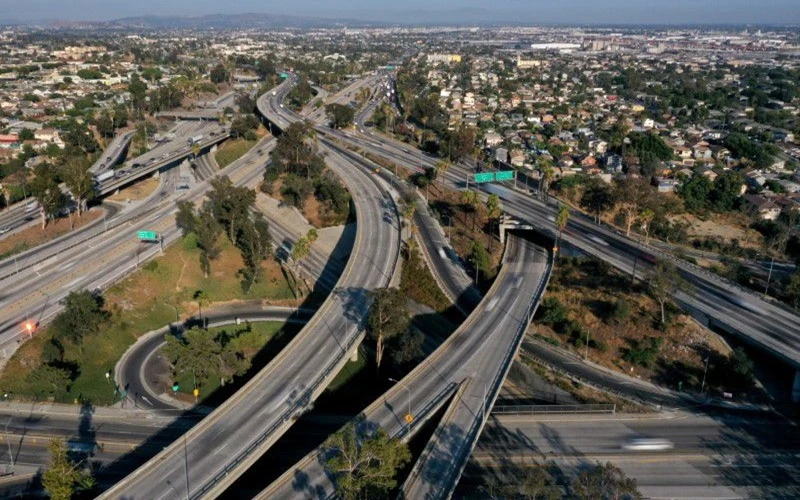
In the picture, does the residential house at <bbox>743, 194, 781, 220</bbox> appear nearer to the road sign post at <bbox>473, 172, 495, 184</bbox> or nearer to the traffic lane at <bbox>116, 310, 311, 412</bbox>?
the road sign post at <bbox>473, 172, 495, 184</bbox>

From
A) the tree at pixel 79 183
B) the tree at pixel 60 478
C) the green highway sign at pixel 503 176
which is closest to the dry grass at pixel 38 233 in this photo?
the tree at pixel 79 183

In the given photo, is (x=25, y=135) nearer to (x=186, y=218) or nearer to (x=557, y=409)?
(x=186, y=218)

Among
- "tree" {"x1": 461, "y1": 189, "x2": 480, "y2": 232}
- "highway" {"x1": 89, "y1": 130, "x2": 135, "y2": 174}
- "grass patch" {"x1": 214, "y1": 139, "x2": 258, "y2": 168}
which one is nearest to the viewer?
"tree" {"x1": 461, "y1": 189, "x2": 480, "y2": 232}

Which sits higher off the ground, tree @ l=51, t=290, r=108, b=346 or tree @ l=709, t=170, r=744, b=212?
tree @ l=709, t=170, r=744, b=212

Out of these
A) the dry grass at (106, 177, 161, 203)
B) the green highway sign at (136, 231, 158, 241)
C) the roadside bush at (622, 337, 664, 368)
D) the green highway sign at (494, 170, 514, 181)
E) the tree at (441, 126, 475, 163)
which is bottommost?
the roadside bush at (622, 337, 664, 368)

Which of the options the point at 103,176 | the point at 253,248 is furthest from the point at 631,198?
the point at 103,176

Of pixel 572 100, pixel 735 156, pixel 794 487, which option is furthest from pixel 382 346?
pixel 572 100

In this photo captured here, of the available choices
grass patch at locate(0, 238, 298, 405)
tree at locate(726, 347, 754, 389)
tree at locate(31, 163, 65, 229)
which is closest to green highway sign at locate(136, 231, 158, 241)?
grass patch at locate(0, 238, 298, 405)

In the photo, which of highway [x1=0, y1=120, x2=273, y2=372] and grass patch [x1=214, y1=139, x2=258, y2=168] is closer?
highway [x1=0, y1=120, x2=273, y2=372]
